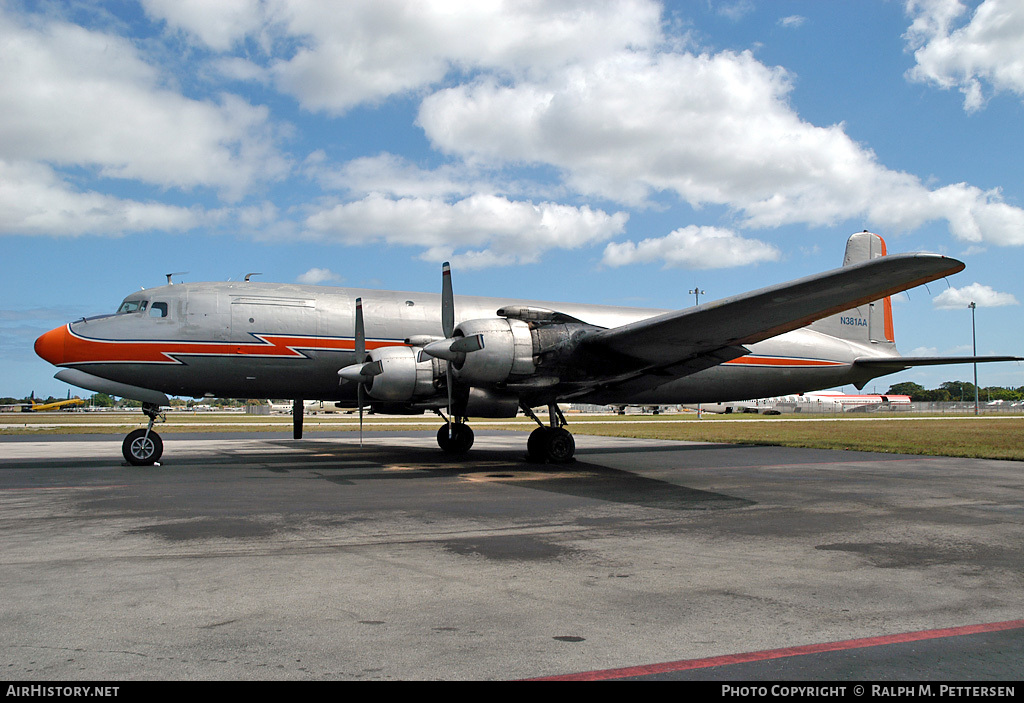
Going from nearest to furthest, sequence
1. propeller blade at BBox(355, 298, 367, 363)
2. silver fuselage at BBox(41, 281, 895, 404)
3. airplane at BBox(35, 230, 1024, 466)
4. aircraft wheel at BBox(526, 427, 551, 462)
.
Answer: airplane at BBox(35, 230, 1024, 466) → silver fuselage at BBox(41, 281, 895, 404) → aircraft wheel at BBox(526, 427, 551, 462) → propeller blade at BBox(355, 298, 367, 363)

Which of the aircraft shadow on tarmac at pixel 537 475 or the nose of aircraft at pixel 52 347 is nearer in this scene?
the aircraft shadow on tarmac at pixel 537 475

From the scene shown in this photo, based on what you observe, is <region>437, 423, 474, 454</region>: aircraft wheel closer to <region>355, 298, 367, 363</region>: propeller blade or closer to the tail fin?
<region>355, 298, 367, 363</region>: propeller blade

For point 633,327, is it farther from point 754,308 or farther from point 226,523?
point 226,523

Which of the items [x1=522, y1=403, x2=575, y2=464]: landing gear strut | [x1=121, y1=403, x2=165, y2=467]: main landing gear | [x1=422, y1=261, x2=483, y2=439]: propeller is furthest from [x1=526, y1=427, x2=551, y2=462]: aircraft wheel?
[x1=121, y1=403, x2=165, y2=467]: main landing gear

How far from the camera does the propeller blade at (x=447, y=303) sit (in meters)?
14.8

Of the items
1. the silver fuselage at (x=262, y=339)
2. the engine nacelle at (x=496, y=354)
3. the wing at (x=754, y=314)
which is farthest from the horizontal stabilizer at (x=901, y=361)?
the engine nacelle at (x=496, y=354)

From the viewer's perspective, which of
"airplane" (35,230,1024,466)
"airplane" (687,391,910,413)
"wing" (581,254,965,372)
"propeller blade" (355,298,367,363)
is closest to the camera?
"wing" (581,254,965,372)

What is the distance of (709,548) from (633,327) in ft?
22.4

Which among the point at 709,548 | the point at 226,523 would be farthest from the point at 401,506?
the point at 709,548

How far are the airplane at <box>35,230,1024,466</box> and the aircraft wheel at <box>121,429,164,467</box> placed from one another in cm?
2

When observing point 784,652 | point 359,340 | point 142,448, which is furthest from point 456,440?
point 784,652

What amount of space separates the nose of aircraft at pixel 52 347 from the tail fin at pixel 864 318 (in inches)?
799

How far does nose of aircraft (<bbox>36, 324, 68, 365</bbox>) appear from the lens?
1443 centimetres

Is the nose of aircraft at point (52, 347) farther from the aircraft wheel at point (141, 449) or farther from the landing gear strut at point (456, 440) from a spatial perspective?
the landing gear strut at point (456, 440)
